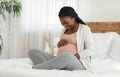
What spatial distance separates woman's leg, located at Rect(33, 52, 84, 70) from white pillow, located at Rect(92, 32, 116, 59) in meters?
1.21

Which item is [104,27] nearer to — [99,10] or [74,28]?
[99,10]

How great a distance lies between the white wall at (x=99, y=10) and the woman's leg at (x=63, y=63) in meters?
2.02

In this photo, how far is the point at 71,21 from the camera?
2932mm

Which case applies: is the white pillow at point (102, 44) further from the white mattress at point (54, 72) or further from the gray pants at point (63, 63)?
the gray pants at point (63, 63)

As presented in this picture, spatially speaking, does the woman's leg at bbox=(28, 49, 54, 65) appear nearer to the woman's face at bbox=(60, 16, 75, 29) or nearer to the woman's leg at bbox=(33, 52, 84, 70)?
the woman's leg at bbox=(33, 52, 84, 70)

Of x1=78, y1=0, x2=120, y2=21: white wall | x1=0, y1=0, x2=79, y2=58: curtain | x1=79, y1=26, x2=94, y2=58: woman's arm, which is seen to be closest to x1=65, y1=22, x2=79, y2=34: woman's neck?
x1=79, y1=26, x2=94, y2=58: woman's arm

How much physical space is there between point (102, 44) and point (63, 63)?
148 centimetres

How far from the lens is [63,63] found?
2434 mm

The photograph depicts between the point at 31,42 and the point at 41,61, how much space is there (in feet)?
6.97

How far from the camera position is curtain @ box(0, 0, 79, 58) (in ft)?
15.6

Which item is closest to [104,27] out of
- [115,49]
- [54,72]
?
[115,49]

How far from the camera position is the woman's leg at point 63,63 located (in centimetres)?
243

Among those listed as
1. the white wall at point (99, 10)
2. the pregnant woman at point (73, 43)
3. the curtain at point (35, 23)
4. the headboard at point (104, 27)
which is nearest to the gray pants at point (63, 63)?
the pregnant woman at point (73, 43)

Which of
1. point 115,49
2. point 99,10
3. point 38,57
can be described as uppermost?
point 99,10
